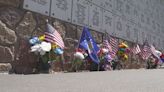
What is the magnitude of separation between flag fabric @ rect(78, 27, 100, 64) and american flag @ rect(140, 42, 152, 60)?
472 cm

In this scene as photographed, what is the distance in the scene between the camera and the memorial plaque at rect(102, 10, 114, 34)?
36.7ft

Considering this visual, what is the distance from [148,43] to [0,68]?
9.84 m

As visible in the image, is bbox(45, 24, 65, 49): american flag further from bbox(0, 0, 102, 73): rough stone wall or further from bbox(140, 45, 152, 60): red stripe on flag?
bbox(140, 45, 152, 60): red stripe on flag

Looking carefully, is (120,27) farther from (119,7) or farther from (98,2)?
(98,2)

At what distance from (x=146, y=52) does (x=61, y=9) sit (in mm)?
6491

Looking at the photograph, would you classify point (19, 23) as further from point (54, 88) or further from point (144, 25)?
point (144, 25)

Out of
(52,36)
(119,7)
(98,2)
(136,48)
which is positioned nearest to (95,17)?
(98,2)

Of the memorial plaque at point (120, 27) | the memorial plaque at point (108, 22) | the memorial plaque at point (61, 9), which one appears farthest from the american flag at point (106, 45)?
the memorial plaque at point (61, 9)

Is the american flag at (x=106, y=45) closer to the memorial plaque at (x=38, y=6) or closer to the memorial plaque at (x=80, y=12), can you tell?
the memorial plaque at (x=80, y=12)

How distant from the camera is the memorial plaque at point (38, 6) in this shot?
23.9 ft

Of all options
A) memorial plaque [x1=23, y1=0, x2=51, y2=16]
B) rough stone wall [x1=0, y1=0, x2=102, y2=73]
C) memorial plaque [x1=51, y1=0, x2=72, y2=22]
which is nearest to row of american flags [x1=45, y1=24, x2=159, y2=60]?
rough stone wall [x1=0, y1=0, x2=102, y2=73]

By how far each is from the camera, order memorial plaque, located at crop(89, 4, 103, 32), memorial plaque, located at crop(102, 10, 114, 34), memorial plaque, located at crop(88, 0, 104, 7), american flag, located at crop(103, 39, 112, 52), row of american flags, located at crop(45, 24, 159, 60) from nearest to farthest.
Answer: row of american flags, located at crop(45, 24, 159, 60) → memorial plaque, located at crop(89, 4, 103, 32) → memorial plaque, located at crop(88, 0, 104, 7) → american flag, located at crop(103, 39, 112, 52) → memorial plaque, located at crop(102, 10, 114, 34)

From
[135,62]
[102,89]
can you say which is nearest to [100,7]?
[135,62]

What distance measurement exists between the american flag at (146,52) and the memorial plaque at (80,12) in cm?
463
